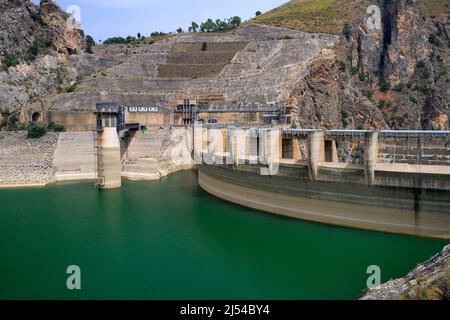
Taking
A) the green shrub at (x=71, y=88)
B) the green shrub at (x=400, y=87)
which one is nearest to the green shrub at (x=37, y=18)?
the green shrub at (x=71, y=88)

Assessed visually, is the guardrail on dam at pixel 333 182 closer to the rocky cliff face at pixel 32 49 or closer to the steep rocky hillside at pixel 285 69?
the steep rocky hillside at pixel 285 69

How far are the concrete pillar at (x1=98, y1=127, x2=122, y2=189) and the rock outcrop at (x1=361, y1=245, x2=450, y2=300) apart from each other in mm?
24924

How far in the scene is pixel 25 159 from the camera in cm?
4009

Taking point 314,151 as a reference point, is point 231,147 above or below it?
above

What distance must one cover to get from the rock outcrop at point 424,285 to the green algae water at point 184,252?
7.76 ft

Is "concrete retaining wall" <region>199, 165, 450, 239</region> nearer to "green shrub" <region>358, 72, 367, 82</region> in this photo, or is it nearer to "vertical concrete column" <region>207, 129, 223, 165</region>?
"vertical concrete column" <region>207, 129, 223, 165</region>

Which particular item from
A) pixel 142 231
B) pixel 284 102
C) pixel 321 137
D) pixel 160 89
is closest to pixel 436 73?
pixel 284 102

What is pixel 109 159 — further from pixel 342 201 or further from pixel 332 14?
pixel 332 14

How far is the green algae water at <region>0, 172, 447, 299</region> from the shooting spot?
18.0m

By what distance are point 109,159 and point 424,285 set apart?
1096 inches

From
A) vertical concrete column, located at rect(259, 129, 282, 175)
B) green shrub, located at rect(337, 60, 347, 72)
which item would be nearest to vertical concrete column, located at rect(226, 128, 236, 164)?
vertical concrete column, located at rect(259, 129, 282, 175)

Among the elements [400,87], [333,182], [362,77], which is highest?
[362,77]

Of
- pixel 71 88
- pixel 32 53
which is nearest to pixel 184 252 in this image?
pixel 71 88

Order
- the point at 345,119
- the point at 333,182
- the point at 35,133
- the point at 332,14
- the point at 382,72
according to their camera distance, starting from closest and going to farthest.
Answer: the point at 333,182, the point at 35,133, the point at 345,119, the point at 382,72, the point at 332,14
